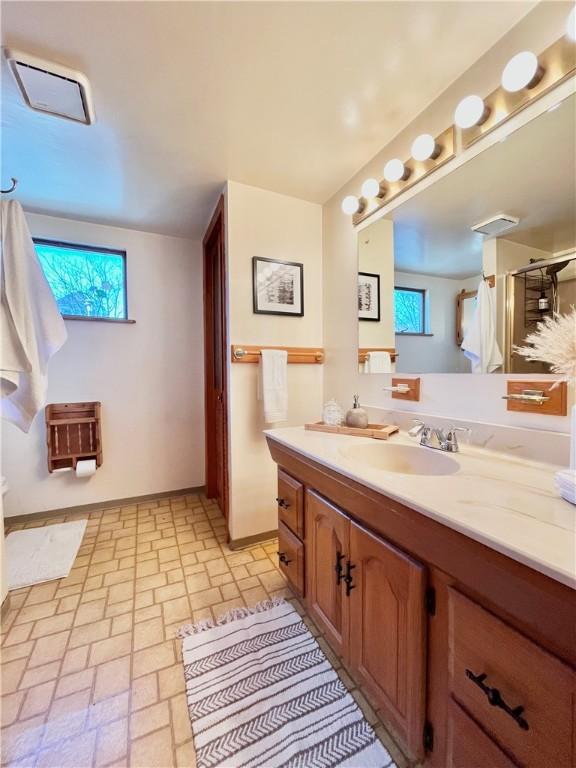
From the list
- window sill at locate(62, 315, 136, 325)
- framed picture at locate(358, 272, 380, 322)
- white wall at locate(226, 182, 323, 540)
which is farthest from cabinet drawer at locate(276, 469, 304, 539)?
window sill at locate(62, 315, 136, 325)

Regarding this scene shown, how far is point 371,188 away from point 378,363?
90 cm

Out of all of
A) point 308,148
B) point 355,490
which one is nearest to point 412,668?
point 355,490

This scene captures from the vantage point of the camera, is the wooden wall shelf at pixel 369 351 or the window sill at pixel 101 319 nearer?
the wooden wall shelf at pixel 369 351

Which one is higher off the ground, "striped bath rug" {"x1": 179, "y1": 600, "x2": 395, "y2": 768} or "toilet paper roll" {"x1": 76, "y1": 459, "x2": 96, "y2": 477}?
"toilet paper roll" {"x1": 76, "y1": 459, "x2": 96, "y2": 477}

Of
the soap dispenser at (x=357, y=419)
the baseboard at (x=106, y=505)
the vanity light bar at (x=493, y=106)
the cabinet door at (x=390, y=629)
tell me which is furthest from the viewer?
the baseboard at (x=106, y=505)

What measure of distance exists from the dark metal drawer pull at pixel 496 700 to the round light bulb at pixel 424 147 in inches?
66.0

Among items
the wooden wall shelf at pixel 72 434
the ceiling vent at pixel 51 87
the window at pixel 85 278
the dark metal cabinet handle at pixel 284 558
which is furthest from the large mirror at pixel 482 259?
the wooden wall shelf at pixel 72 434

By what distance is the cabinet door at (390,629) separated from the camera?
73cm

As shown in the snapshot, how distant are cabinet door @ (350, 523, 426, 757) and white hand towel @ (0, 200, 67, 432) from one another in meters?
1.58

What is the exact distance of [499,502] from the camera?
0.68 meters

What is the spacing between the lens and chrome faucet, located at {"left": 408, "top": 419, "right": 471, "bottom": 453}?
1099 mm

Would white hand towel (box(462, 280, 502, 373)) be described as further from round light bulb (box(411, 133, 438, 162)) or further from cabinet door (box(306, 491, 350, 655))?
cabinet door (box(306, 491, 350, 655))

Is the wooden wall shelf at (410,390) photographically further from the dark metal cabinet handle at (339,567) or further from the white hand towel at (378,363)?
the dark metal cabinet handle at (339,567)

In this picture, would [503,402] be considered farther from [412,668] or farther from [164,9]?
[164,9]
